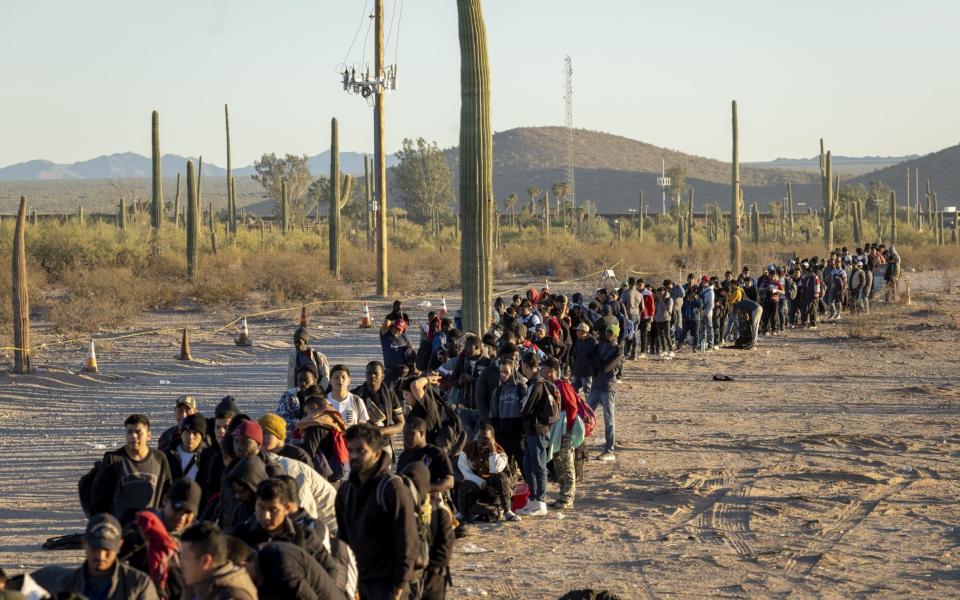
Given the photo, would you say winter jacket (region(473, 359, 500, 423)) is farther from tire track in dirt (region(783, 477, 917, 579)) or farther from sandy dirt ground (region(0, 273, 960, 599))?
tire track in dirt (region(783, 477, 917, 579))

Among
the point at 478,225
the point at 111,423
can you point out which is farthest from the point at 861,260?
the point at 111,423

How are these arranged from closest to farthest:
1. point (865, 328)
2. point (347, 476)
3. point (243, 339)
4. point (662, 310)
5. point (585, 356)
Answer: point (347, 476) < point (585, 356) < point (662, 310) < point (243, 339) < point (865, 328)

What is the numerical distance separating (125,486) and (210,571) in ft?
8.80

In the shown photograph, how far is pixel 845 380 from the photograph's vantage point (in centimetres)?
2045

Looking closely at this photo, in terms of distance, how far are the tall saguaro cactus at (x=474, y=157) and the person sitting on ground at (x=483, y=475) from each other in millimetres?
4460

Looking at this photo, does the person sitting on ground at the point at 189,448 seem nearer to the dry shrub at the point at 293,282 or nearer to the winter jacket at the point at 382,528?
the winter jacket at the point at 382,528

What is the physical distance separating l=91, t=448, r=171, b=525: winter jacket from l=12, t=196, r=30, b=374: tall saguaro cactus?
38.6 ft

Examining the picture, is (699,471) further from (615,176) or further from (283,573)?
(615,176)

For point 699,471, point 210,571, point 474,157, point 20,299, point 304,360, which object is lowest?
point 699,471

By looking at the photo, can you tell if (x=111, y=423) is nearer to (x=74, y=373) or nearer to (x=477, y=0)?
(x=74, y=373)

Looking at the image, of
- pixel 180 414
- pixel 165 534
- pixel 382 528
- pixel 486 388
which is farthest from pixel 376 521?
pixel 486 388

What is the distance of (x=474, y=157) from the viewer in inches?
576

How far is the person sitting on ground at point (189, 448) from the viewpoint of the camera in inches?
302

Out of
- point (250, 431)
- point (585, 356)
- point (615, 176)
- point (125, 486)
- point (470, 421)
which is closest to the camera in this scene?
point (250, 431)
